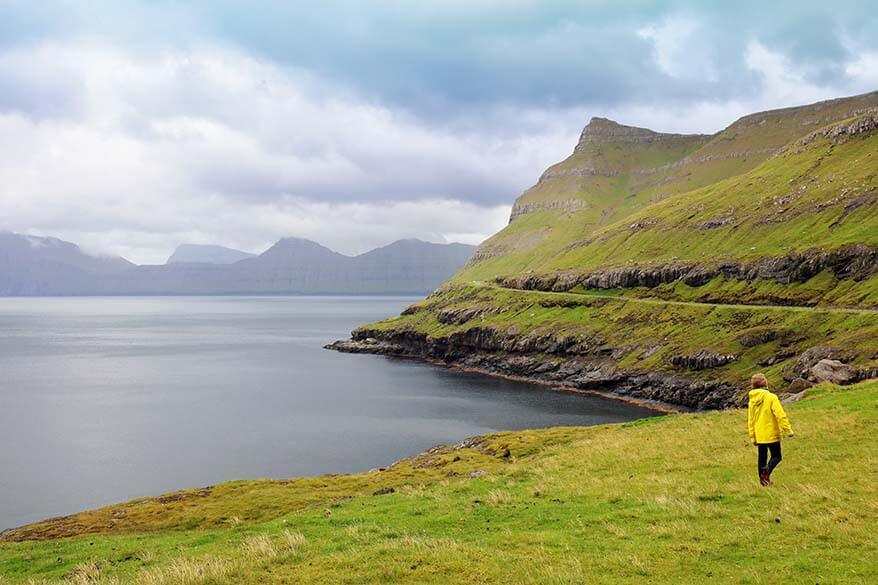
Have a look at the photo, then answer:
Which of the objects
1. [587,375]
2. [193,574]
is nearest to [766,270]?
[587,375]

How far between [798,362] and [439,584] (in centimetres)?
10712

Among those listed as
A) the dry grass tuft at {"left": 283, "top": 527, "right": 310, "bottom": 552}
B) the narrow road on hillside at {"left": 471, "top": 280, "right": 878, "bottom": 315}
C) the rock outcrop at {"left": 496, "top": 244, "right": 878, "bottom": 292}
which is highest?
the rock outcrop at {"left": 496, "top": 244, "right": 878, "bottom": 292}

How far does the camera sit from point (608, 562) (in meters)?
15.8

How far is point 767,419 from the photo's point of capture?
22266mm

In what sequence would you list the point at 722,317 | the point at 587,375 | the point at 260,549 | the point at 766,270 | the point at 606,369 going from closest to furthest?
1. the point at 260,549
2. the point at 722,317
3. the point at 606,369
4. the point at 587,375
5. the point at 766,270

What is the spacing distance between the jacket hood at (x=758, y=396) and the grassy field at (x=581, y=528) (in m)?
3.05

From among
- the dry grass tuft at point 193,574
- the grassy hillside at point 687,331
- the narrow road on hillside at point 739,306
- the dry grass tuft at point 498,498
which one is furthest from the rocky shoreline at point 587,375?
the dry grass tuft at point 193,574

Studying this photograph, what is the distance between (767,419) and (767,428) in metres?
0.32

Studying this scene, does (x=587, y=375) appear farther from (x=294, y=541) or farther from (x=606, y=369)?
(x=294, y=541)

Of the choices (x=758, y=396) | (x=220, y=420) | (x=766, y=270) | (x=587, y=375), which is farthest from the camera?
(x=766, y=270)

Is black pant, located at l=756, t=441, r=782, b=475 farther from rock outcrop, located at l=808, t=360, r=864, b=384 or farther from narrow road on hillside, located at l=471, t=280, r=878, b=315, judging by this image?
narrow road on hillside, located at l=471, t=280, r=878, b=315

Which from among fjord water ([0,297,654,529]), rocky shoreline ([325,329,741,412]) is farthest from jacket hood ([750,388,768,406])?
rocky shoreline ([325,329,741,412])

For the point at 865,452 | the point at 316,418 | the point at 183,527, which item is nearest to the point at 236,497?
the point at 183,527

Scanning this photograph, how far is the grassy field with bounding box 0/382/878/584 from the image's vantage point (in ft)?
51.0
